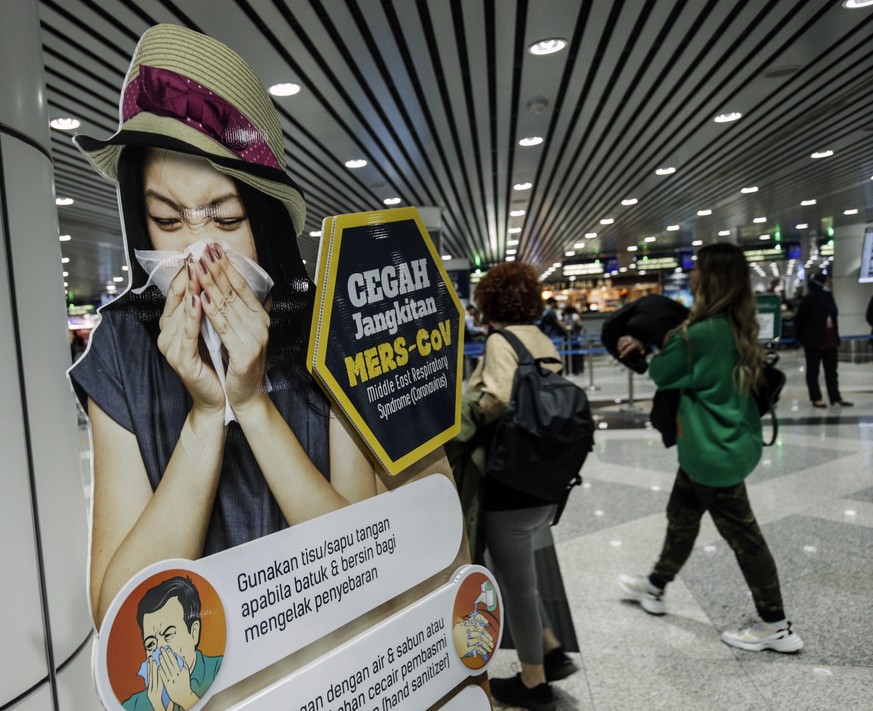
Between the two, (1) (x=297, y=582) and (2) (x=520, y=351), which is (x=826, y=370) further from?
(1) (x=297, y=582)

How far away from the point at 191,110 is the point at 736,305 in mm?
2344

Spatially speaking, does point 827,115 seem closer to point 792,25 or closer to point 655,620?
point 792,25

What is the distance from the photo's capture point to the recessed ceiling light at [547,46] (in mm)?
4976

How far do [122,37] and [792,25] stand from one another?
4.69m

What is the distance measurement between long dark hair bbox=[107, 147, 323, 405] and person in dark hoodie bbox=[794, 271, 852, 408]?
8.58 meters

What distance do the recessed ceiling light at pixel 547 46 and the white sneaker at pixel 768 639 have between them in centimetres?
414

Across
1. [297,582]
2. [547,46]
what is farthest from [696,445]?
[547,46]

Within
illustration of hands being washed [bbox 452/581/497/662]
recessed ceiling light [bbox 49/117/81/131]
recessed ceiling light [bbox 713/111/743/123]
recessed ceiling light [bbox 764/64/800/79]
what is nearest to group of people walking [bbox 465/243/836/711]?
illustration of hands being washed [bbox 452/581/497/662]

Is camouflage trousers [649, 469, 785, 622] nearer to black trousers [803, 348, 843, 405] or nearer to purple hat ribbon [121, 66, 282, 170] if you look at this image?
purple hat ribbon [121, 66, 282, 170]

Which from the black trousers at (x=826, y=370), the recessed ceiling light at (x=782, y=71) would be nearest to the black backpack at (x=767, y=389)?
the recessed ceiling light at (x=782, y=71)

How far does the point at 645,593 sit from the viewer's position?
121 inches

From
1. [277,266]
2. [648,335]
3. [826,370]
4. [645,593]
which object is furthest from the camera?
[826,370]

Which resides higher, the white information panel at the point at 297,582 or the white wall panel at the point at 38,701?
the white information panel at the point at 297,582

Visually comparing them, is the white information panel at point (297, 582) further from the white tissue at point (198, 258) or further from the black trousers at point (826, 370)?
the black trousers at point (826, 370)
